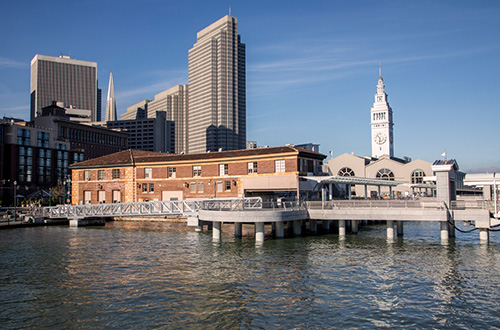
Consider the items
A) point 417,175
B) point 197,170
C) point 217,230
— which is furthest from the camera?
point 417,175

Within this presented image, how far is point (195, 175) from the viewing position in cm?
6341

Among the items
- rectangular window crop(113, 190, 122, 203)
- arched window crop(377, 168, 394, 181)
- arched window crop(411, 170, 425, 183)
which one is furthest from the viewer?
arched window crop(377, 168, 394, 181)

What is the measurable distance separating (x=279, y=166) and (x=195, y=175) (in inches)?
544

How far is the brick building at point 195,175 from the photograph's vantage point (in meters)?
56.7

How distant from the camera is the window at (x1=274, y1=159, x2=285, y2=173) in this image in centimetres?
5644

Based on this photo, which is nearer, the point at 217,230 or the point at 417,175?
the point at 217,230

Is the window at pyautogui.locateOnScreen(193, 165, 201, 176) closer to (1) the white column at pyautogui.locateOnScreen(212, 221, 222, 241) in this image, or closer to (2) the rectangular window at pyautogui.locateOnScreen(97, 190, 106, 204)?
(2) the rectangular window at pyautogui.locateOnScreen(97, 190, 106, 204)

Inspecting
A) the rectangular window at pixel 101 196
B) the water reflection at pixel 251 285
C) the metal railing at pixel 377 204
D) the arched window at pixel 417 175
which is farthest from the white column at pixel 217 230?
the arched window at pixel 417 175

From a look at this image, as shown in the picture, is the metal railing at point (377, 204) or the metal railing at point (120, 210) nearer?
the metal railing at point (377, 204)

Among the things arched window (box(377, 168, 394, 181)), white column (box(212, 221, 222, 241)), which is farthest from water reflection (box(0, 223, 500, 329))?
arched window (box(377, 168, 394, 181))

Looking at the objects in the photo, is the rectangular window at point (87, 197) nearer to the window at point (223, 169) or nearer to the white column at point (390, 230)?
the window at point (223, 169)

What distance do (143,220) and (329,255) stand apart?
39.5 metres

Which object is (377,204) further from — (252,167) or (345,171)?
(345,171)

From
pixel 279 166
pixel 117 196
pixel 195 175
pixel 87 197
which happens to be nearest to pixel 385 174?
pixel 279 166
